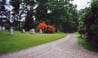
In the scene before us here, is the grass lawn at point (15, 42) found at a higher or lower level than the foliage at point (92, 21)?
lower

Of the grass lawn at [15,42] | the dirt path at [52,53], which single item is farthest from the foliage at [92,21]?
the grass lawn at [15,42]

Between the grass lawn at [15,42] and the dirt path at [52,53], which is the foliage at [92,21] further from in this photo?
the grass lawn at [15,42]

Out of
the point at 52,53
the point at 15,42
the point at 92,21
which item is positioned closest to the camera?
the point at 52,53

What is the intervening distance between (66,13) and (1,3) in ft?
129

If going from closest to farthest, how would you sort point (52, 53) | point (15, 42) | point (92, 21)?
point (52, 53) → point (92, 21) → point (15, 42)

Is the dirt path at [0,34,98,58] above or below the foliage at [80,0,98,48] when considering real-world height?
below

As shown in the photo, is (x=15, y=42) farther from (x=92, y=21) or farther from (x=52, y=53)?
(x=92, y=21)

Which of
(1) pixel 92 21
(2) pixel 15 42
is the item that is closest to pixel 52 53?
(2) pixel 15 42

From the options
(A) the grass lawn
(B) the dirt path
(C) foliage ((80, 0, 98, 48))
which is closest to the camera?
(B) the dirt path

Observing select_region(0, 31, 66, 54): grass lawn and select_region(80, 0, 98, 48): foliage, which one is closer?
select_region(0, 31, 66, 54): grass lawn

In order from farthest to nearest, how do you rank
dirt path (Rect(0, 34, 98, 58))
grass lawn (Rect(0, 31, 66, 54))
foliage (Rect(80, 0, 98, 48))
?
foliage (Rect(80, 0, 98, 48)) → grass lawn (Rect(0, 31, 66, 54)) → dirt path (Rect(0, 34, 98, 58))

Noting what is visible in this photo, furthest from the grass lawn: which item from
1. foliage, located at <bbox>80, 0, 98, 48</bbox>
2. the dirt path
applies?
foliage, located at <bbox>80, 0, 98, 48</bbox>

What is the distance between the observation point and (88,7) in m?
24.8

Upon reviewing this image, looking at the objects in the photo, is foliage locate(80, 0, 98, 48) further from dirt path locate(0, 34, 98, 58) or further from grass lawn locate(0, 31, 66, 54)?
grass lawn locate(0, 31, 66, 54)
